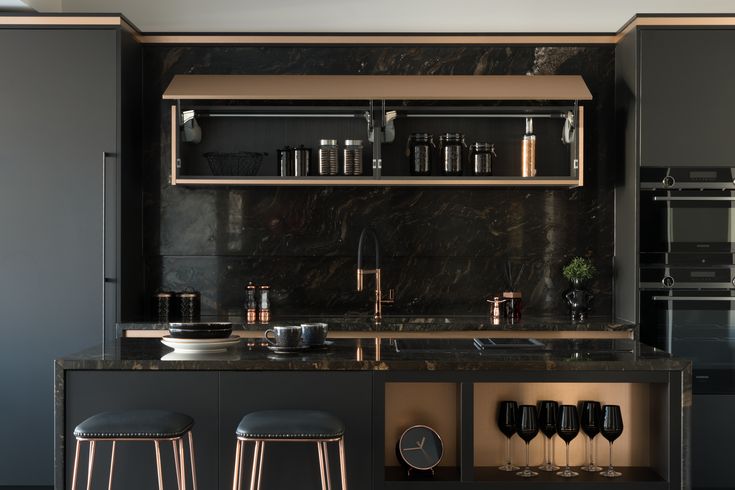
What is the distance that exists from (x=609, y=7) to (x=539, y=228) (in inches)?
59.4

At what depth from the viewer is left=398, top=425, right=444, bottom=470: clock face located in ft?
9.57

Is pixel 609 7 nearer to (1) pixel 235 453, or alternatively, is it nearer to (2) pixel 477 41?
(2) pixel 477 41

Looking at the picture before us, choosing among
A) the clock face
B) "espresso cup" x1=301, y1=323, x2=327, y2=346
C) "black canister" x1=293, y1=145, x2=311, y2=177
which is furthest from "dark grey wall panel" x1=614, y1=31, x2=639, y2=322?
"espresso cup" x1=301, y1=323, x2=327, y2=346

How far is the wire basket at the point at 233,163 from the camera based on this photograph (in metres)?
4.95

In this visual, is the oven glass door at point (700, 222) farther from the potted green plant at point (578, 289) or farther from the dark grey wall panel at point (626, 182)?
the potted green plant at point (578, 289)

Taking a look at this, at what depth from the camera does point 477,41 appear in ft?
16.8

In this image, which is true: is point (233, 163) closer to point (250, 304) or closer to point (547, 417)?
point (250, 304)

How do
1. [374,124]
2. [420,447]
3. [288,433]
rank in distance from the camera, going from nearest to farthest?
[288,433] → [420,447] → [374,124]

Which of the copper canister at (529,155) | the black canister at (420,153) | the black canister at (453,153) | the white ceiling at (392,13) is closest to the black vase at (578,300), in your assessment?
the copper canister at (529,155)

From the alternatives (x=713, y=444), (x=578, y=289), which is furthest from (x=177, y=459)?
(x=713, y=444)

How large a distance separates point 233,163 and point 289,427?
2.66m

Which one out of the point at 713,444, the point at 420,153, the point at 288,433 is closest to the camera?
the point at 288,433

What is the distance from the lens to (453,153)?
4945mm

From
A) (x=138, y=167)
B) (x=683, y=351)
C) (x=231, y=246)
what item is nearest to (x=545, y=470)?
(x=683, y=351)
